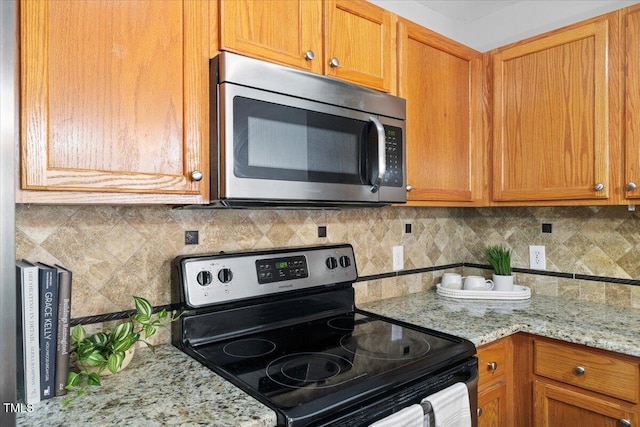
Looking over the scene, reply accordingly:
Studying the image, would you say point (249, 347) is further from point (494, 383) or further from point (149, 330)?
point (494, 383)

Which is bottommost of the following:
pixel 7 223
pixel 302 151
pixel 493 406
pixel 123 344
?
pixel 493 406

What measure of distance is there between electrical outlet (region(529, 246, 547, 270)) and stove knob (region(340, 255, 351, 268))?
104cm

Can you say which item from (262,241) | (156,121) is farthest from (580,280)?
(156,121)

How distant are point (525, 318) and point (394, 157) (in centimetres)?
84

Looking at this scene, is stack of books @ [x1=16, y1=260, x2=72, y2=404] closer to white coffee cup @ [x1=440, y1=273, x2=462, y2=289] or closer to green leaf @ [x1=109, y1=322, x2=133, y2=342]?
green leaf @ [x1=109, y1=322, x2=133, y2=342]

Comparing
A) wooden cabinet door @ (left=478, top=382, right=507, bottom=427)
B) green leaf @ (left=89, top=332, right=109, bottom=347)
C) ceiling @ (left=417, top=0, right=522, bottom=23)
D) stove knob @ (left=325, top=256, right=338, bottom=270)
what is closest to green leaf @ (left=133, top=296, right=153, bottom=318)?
green leaf @ (left=89, top=332, right=109, bottom=347)

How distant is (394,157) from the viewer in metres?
1.59

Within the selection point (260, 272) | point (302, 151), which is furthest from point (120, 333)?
point (302, 151)

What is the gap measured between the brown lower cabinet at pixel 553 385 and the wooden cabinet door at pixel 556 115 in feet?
2.10

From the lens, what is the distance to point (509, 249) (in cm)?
225

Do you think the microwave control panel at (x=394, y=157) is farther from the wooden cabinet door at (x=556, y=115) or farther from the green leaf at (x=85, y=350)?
the green leaf at (x=85, y=350)

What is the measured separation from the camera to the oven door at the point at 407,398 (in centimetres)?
101

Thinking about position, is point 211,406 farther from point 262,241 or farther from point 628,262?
point 628,262

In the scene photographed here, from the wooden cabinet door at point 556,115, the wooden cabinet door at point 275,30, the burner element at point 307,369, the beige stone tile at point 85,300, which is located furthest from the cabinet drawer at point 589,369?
the beige stone tile at point 85,300
